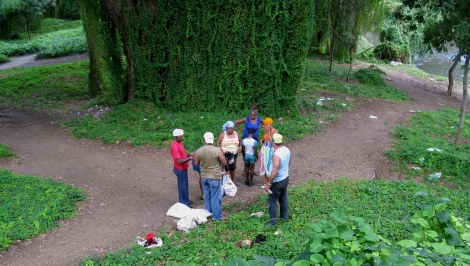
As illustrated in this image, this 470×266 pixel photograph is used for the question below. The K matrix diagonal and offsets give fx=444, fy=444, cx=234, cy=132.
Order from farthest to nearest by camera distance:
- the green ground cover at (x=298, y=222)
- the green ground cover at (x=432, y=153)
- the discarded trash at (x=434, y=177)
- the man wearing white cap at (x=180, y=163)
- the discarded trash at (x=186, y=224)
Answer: the green ground cover at (x=432, y=153) → the discarded trash at (x=434, y=177) → the man wearing white cap at (x=180, y=163) → the discarded trash at (x=186, y=224) → the green ground cover at (x=298, y=222)

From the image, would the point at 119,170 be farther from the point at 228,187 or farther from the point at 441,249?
the point at 441,249

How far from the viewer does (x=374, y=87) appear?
59.7 feet

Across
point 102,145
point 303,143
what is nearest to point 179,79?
point 102,145

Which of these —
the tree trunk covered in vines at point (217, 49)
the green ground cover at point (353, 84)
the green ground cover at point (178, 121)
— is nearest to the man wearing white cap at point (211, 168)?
the green ground cover at point (178, 121)

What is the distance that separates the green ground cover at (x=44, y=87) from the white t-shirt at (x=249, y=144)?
8.38 m

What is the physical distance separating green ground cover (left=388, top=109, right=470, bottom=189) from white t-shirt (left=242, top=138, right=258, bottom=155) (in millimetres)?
3971

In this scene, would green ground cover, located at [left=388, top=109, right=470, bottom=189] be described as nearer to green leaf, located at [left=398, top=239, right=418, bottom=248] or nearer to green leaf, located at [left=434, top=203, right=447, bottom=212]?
green leaf, located at [left=434, top=203, right=447, bottom=212]

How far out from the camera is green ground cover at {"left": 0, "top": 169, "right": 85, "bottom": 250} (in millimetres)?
7289

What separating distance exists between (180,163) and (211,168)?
27.5 inches

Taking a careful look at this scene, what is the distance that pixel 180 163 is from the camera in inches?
312

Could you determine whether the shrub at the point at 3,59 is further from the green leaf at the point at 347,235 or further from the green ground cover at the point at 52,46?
the green leaf at the point at 347,235

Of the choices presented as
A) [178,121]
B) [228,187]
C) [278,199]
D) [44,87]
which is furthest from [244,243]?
[44,87]

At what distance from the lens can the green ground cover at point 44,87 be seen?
51.7 feet

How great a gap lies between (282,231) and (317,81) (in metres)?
12.9
